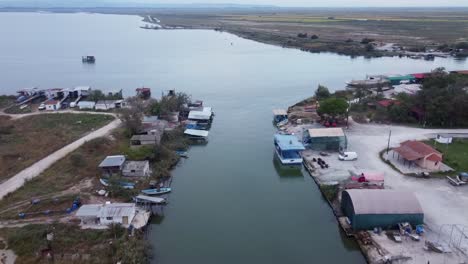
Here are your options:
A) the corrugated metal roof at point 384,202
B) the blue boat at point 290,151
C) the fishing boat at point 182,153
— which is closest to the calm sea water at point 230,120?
the fishing boat at point 182,153

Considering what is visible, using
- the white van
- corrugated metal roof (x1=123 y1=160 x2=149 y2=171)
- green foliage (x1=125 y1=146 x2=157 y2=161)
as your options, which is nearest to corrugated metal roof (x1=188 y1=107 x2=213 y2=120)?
green foliage (x1=125 y1=146 x2=157 y2=161)

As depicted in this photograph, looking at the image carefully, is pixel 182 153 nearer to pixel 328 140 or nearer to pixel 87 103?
pixel 328 140

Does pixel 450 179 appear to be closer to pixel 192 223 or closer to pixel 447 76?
pixel 192 223

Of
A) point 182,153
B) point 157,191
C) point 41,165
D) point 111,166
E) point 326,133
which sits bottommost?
point 182,153

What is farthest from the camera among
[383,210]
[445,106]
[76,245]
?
[445,106]

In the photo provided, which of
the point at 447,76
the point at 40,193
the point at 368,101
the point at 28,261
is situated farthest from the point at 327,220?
the point at 447,76

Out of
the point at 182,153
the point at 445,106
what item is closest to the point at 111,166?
the point at 182,153
